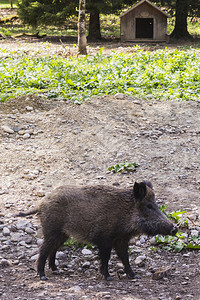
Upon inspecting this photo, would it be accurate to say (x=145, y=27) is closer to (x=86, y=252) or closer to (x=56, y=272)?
(x=86, y=252)

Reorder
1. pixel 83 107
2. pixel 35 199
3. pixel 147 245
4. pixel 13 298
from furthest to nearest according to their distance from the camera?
1. pixel 83 107
2. pixel 35 199
3. pixel 147 245
4. pixel 13 298

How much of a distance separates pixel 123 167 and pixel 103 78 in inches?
186

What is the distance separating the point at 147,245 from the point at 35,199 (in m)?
1.90

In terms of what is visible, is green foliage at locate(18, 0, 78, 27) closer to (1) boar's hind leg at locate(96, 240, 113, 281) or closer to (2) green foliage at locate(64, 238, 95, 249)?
(2) green foliage at locate(64, 238, 95, 249)

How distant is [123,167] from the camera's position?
726cm

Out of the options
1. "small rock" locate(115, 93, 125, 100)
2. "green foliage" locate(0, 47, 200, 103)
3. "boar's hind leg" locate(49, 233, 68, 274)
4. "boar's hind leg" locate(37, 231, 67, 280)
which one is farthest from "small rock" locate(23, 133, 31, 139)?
"boar's hind leg" locate(37, 231, 67, 280)

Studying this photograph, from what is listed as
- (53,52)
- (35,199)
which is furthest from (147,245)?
(53,52)

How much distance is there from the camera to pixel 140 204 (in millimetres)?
4535

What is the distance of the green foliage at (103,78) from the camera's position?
10477 mm

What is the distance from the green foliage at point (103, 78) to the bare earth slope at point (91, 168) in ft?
1.90

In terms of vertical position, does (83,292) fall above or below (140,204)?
below

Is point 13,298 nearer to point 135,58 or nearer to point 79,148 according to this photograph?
point 79,148

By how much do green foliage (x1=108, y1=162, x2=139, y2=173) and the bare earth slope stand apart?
9cm

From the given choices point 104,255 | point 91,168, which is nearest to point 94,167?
point 91,168
